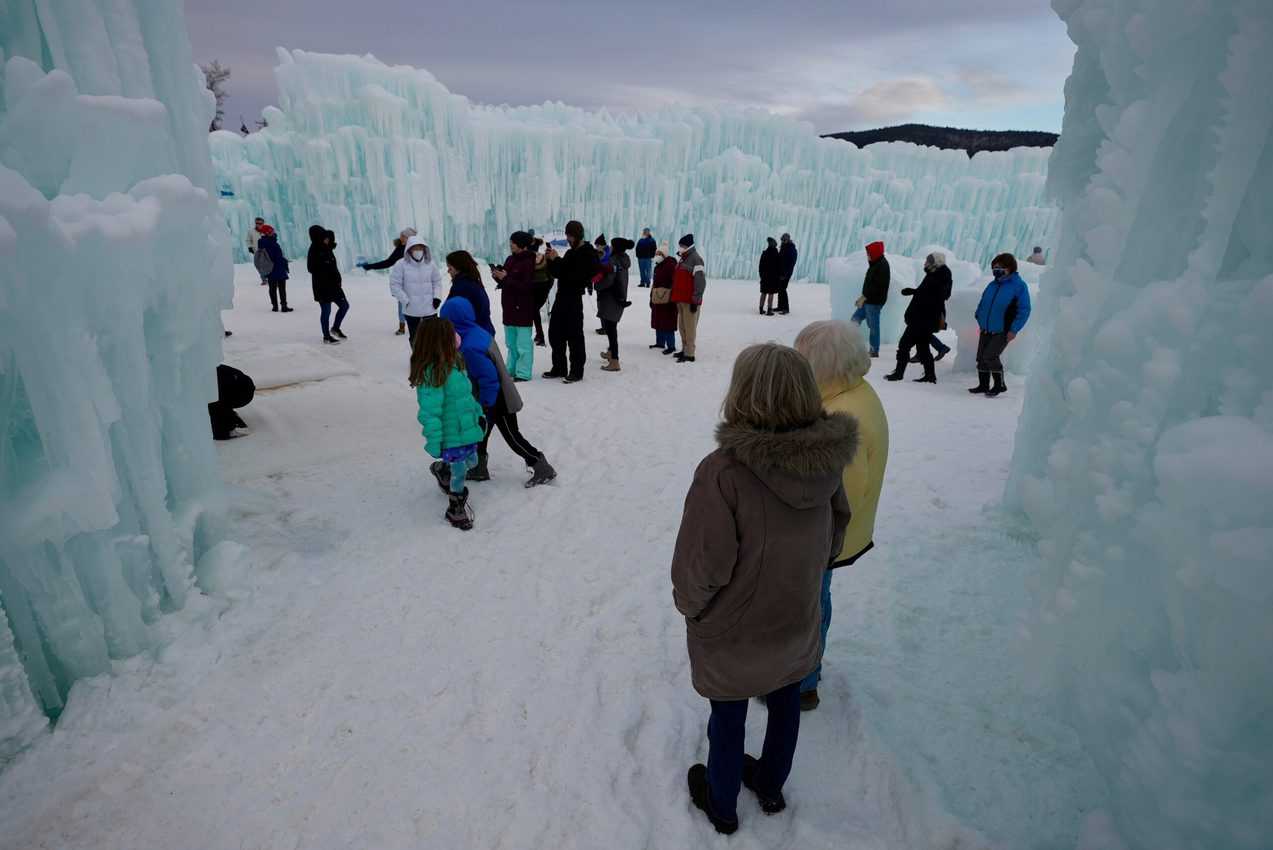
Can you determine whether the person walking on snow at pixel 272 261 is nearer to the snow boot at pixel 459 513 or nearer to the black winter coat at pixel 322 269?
the black winter coat at pixel 322 269

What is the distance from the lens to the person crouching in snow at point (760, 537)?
1730 mm

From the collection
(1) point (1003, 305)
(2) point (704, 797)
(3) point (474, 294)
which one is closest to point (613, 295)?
(3) point (474, 294)

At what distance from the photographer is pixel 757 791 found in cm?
232

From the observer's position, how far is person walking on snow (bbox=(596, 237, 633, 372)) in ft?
27.2

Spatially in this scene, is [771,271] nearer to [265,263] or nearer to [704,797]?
[265,263]

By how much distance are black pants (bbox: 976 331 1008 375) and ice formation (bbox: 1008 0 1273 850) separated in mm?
4795

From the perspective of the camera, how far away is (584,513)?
4574 millimetres

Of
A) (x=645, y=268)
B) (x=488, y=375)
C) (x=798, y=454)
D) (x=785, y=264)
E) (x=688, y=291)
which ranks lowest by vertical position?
(x=645, y=268)

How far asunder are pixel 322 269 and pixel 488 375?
5587 millimetres

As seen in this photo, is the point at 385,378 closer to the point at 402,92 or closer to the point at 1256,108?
the point at 1256,108

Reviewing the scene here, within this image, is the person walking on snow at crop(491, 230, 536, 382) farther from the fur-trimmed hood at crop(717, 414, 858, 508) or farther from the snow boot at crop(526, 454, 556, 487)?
the fur-trimmed hood at crop(717, 414, 858, 508)

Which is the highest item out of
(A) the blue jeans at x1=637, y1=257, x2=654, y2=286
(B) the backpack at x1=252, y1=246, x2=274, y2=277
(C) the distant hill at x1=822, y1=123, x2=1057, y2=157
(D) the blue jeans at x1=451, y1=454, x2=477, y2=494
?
(C) the distant hill at x1=822, y1=123, x2=1057, y2=157

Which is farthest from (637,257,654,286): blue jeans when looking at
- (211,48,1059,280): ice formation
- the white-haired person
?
the white-haired person

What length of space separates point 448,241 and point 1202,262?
20.9 metres
